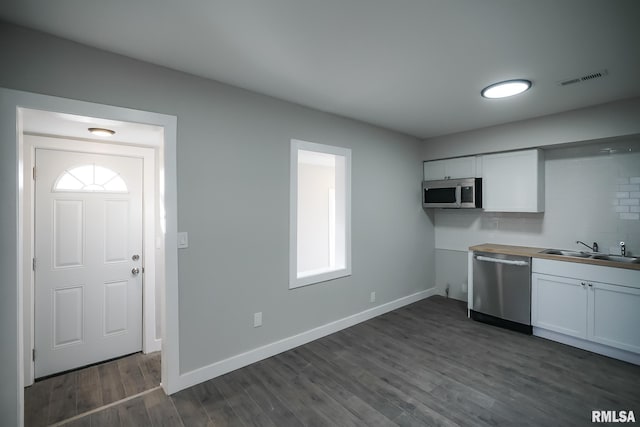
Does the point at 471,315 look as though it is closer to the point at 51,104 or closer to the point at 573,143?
the point at 573,143

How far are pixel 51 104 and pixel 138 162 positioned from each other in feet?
4.22

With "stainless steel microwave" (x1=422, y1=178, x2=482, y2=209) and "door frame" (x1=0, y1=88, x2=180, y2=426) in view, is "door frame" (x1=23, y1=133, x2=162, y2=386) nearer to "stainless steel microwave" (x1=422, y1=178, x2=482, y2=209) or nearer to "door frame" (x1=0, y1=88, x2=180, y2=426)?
"door frame" (x1=0, y1=88, x2=180, y2=426)

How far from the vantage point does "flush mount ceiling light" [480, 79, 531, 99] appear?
Answer: 252cm

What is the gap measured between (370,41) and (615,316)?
3376 mm

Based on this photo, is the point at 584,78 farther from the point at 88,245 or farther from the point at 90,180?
the point at 88,245

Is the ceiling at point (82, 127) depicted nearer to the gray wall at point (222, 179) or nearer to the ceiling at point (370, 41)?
the gray wall at point (222, 179)

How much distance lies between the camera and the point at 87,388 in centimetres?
246

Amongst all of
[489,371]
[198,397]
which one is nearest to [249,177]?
[198,397]

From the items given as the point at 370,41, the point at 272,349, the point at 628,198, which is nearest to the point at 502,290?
the point at 628,198

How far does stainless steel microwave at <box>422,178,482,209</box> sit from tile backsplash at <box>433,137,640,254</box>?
512mm

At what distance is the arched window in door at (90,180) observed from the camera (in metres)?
2.73

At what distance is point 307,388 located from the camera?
2.37m

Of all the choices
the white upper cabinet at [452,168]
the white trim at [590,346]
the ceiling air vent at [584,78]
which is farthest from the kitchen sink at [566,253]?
the ceiling air vent at [584,78]

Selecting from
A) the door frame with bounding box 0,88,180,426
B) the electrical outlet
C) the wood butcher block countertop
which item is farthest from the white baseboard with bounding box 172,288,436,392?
the wood butcher block countertop
